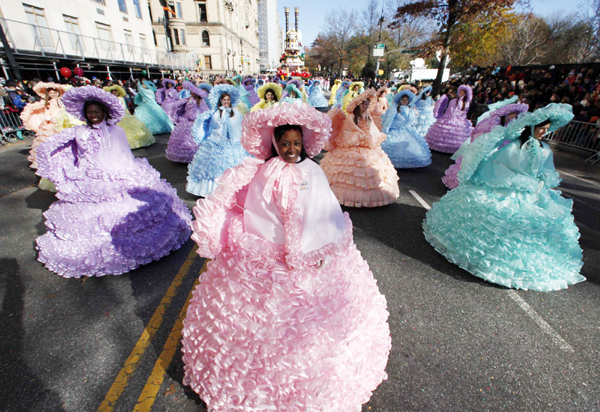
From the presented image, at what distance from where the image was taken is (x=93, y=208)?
3.72m

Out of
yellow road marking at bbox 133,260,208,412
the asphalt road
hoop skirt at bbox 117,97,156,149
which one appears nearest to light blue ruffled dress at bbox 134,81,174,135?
hoop skirt at bbox 117,97,156,149

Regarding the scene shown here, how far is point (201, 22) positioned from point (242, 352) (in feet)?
182

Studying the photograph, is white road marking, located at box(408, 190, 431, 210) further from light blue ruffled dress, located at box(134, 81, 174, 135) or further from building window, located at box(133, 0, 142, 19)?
building window, located at box(133, 0, 142, 19)

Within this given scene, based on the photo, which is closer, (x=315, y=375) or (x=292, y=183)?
(x=315, y=375)

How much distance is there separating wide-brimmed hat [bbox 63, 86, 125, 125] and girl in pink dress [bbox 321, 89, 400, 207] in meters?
3.66

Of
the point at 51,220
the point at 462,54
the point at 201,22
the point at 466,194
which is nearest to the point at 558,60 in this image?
the point at 462,54

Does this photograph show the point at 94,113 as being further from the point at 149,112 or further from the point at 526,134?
the point at 149,112

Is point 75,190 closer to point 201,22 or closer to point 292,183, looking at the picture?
point 292,183

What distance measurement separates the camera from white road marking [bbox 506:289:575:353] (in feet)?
9.76

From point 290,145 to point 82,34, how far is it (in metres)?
27.1

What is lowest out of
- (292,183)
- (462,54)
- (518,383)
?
(518,383)

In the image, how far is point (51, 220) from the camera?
3.79 metres

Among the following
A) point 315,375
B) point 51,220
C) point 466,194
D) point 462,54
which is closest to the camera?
point 315,375

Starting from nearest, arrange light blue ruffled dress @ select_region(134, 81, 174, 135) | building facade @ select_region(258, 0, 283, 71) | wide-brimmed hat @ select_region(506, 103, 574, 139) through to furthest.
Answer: wide-brimmed hat @ select_region(506, 103, 574, 139) < light blue ruffled dress @ select_region(134, 81, 174, 135) < building facade @ select_region(258, 0, 283, 71)
